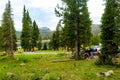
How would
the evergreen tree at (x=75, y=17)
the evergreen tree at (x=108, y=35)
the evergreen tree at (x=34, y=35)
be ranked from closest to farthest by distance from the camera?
the evergreen tree at (x=108, y=35) → the evergreen tree at (x=75, y=17) → the evergreen tree at (x=34, y=35)

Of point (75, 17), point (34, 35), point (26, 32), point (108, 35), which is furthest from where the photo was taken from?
point (34, 35)

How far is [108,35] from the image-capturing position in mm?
34781

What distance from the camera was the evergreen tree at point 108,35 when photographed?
3438 centimetres

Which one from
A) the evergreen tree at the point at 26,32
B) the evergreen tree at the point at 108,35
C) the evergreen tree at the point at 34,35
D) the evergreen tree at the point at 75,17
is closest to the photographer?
the evergreen tree at the point at 108,35

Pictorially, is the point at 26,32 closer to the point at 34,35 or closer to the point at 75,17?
the point at 34,35

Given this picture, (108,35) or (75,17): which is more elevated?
(75,17)

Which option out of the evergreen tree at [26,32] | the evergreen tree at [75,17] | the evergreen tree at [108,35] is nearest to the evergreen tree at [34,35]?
the evergreen tree at [26,32]

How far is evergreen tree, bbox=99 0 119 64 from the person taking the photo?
113ft

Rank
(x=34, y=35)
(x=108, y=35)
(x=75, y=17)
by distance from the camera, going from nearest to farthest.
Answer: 1. (x=108, y=35)
2. (x=75, y=17)
3. (x=34, y=35)

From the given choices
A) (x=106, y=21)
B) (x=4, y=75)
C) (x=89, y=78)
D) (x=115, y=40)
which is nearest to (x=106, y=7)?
(x=106, y=21)

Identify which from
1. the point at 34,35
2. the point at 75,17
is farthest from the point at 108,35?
the point at 34,35

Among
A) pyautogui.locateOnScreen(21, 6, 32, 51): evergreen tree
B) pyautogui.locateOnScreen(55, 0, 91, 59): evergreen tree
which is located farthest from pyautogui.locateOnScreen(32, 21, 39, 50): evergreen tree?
pyautogui.locateOnScreen(55, 0, 91, 59): evergreen tree

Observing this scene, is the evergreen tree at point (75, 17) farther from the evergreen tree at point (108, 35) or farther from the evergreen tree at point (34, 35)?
the evergreen tree at point (34, 35)

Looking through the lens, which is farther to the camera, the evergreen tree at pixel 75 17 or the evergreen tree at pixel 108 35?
the evergreen tree at pixel 75 17
